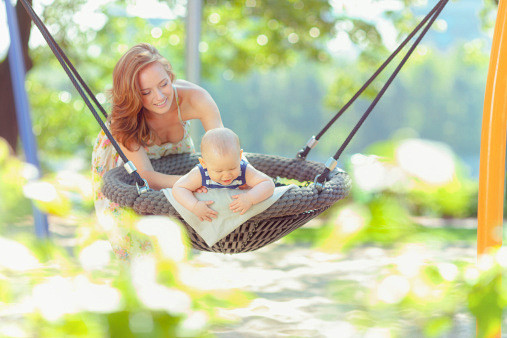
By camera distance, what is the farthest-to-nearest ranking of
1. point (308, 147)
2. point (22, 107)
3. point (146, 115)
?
point (22, 107), point (308, 147), point (146, 115)

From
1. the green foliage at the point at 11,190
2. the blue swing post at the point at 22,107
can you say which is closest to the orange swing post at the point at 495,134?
the green foliage at the point at 11,190

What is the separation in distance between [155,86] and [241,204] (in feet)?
1.95

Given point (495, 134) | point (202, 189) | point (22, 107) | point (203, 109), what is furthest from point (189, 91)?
point (22, 107)

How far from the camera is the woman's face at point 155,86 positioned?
77.5 inches

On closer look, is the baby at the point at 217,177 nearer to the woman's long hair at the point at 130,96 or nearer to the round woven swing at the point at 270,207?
the round woven swing at the point at 270,207

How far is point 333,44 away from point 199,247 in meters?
5.41

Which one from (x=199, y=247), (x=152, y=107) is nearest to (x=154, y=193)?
(x=199, y=247)

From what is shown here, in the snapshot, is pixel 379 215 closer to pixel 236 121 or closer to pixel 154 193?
pixel 154 193

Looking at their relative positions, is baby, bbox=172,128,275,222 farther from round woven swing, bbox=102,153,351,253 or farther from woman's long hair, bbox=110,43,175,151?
woman's long hair, bbox=110,43,175,151

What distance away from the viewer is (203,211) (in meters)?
1.66

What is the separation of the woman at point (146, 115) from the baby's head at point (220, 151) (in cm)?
34

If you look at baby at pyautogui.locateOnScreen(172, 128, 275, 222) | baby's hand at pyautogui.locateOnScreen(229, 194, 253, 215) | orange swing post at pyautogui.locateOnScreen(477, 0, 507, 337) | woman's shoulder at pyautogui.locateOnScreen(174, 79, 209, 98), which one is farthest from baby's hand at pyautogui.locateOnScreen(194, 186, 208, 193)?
orange swing post at pyautogui.locateOnScreen(477, 0, 507, 337)

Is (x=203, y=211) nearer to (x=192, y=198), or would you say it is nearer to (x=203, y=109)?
(x=192, y=198)

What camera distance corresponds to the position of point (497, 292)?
0.40 m
